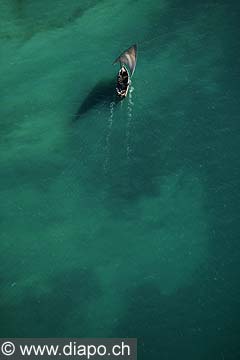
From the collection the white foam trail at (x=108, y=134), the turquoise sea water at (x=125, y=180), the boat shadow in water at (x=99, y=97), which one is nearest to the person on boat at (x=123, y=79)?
the boat shadow in water at (x=99, y=97)

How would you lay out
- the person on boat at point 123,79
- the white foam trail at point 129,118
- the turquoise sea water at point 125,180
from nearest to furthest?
the turquoise sea water at point 125,180, the white foam trail at point 129,118, the person on boat at point 123,79

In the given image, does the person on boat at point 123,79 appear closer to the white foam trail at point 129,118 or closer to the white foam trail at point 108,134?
the white foam trail at point 129,118

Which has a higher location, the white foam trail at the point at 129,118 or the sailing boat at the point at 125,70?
the sailing boat at the point at 125,70

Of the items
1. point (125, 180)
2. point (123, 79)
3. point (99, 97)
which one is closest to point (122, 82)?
point (123, 79)

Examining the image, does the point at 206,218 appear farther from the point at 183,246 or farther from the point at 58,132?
the point at 58,132

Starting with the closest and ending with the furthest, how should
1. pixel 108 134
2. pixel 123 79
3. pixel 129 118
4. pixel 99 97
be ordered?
pixel 108 134 < pixel 129 118 < pixel 123 79 < pixel 99 97

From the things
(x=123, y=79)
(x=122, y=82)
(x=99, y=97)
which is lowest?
(x=99, y=97)

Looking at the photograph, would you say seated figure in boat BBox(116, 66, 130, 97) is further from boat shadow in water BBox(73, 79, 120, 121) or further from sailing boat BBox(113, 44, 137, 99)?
boat shadow in water BBox(73, 79, 120, 121)

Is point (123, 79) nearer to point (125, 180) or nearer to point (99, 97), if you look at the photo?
point (99, 97)
